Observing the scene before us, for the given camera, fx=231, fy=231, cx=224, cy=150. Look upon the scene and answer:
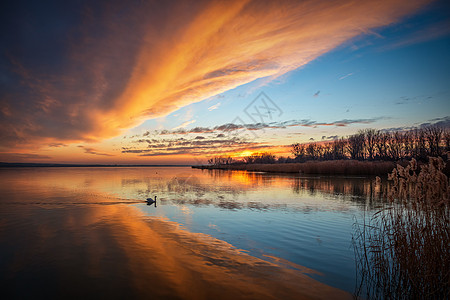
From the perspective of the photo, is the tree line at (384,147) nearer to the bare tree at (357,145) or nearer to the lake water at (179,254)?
the bare tree at (357,145)

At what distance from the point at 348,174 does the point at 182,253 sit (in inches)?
1884

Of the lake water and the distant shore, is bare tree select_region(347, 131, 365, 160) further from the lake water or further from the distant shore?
the lake water

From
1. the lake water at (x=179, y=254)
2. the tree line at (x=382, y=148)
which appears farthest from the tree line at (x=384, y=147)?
the lake water at (x=179, y=254)

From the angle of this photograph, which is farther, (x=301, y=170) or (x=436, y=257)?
(x=301, y=170)

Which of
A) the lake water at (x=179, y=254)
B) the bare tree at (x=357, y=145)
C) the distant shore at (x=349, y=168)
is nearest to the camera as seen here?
the lake water at (x=179, y=254)

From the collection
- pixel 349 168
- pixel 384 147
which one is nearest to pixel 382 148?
pixel 384 147

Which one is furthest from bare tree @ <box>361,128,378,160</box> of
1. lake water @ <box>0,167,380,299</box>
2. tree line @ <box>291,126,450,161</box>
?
lake water @ <box>0,167,380,299</box>

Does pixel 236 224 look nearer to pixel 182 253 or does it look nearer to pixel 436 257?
pixel 182 253

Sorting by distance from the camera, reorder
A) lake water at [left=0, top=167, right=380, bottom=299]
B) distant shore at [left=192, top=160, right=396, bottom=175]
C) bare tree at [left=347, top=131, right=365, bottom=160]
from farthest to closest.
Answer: bare tree at [left=347, top=131, right=365, bottom=160]
distant shore at [left=192, top=160, right=396, bottom=175]
lake water at [left=0, top=167, right=380, bottom=299]

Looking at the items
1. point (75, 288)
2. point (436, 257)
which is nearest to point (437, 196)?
point (436, 257)

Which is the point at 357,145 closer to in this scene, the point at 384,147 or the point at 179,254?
the point at 384,147

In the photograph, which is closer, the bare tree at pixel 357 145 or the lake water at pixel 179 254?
the lake water at pixel 179 254

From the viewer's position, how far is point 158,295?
16.6 ft

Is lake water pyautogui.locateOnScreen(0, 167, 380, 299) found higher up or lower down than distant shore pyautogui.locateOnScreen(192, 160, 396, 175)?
lower down
